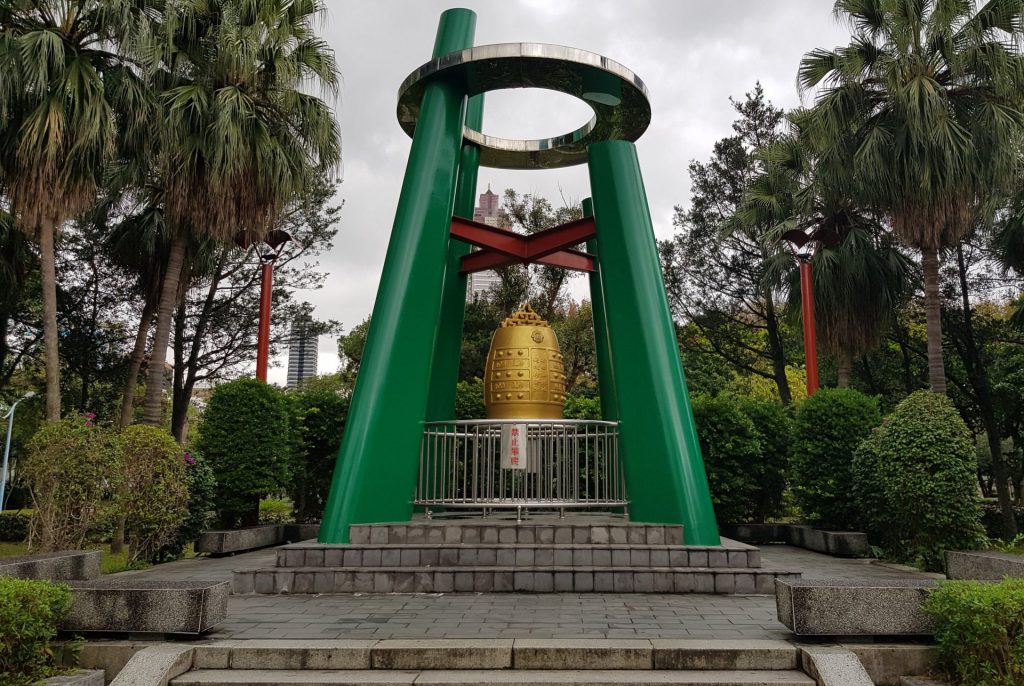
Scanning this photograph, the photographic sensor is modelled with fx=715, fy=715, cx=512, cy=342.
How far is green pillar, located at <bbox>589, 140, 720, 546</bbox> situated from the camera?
30.3 ft

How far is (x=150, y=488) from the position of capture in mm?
10836

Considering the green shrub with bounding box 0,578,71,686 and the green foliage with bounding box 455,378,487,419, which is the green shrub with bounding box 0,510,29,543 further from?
the green shrub with bounding box 0,578,71,686

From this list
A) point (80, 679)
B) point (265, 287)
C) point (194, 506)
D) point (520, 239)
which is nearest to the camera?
point (80, 679)

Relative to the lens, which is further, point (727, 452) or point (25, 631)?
point (727, 452)

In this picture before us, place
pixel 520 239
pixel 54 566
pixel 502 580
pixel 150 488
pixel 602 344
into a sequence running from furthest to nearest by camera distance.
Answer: pixel 602 344
pixel 520 239
pixel 150 488
pixel 502 580
pixel 54 566

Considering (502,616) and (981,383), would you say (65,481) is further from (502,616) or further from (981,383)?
(981,383)

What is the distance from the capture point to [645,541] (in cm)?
895

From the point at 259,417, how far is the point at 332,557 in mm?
5871

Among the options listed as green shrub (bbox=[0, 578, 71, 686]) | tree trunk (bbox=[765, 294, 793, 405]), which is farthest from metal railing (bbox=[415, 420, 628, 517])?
tree trunk (bbox=[765, 294, 793, 405])

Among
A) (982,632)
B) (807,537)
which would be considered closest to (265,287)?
(807,537)

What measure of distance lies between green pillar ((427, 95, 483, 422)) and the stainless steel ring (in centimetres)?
132

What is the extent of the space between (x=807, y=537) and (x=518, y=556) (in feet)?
25.9

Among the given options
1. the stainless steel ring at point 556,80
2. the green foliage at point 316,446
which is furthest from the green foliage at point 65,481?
the stainless steel ring at point 556,80

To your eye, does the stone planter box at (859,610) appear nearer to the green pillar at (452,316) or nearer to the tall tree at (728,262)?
the green pillar at (452,316)
